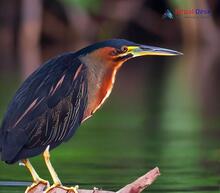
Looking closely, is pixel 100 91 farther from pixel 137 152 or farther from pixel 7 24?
pixel 7 24

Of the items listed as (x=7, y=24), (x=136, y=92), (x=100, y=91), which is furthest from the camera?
(x=7, y=24)

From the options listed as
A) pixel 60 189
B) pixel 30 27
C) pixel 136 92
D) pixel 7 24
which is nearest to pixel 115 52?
pixel 60 189

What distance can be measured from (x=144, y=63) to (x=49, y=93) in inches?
1068

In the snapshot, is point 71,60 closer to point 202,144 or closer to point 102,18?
point 202,144

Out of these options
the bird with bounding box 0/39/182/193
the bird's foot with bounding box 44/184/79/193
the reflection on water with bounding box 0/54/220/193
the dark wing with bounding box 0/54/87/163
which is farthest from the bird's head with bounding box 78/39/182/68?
the reflection on water with bounding box 0/54/220/193

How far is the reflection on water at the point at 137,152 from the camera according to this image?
10844 millimetres

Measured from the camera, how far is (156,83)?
24922 millimetres

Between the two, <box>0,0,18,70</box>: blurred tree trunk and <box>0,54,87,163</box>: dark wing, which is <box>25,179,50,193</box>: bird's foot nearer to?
<box>0,54,87,163</box>: dark wing

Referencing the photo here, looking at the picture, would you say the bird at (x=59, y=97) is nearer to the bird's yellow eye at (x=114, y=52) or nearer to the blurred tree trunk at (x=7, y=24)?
the bird's yellow eye at (x=114, y=52)

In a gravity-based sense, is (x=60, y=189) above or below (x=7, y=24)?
below

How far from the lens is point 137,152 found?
543 inches

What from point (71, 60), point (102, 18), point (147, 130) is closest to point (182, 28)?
point (102, 18)

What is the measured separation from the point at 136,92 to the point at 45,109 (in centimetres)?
1590

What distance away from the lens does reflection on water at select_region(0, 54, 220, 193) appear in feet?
35.6
